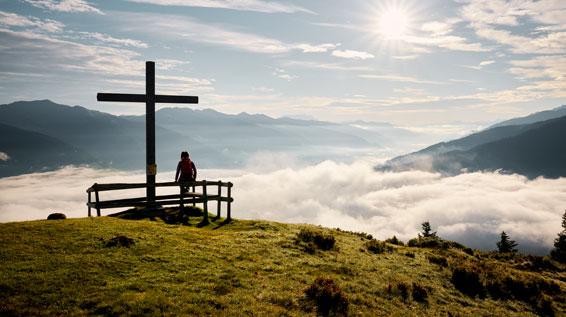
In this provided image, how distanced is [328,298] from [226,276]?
3.73 metres

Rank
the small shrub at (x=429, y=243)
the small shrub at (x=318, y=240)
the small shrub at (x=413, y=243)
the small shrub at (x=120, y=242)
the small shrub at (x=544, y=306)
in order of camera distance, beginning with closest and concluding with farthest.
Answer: the small shrub at (x=120, y=242)
the small shrub at (x=544, y=306)
the small shrub at (x=318, y=240)
the small shrub at (x=429, y=243)
the small shrub at (x=413, y=243)

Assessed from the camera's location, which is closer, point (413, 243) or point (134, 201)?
point (134, 201)

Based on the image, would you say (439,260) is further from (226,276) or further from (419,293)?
(226,276)

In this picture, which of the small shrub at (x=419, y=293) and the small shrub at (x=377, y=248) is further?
the small shrub at (x=377, y=248)

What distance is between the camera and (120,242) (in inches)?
608

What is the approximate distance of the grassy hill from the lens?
435 inches

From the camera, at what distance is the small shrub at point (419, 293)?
48.1ft

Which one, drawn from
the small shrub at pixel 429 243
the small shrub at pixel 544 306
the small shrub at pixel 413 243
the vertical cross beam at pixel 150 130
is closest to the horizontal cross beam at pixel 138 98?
the vertical cross beam at pixel 150 130

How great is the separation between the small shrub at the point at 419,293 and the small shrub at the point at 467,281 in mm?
2853

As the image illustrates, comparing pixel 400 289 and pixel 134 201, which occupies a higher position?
pixel 134 201

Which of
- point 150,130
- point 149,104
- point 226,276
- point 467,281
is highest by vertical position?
point 149,104

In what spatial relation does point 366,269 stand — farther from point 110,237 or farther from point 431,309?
point 110,237

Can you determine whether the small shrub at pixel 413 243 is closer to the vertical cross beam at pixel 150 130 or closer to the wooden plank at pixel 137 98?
the vertical cross beam at pixel 150 130

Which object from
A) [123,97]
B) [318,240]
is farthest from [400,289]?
[123,97]
